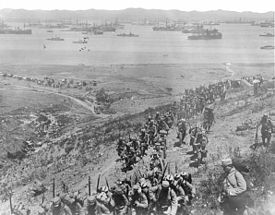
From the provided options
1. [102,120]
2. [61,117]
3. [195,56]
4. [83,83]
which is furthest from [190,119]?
[195,56]

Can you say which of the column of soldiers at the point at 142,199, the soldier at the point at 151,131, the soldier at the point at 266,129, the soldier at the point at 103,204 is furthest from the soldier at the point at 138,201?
the soldier at the point at 151,131

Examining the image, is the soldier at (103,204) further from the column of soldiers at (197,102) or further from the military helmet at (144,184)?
the column of soldiers at (197,102)

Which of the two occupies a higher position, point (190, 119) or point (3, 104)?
point (190, 119)

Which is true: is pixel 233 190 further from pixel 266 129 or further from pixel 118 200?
pixel 266 129

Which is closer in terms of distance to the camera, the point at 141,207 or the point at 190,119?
the point at 141,207

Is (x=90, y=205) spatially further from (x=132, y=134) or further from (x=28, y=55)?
(x=28, y=55)

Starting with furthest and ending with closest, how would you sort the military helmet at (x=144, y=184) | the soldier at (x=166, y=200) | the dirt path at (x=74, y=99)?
1. the dirt path at (x=74, y=99)
2. the military helmet at (x=144, y=184)
3. the soldier at (x=166, y=200)
